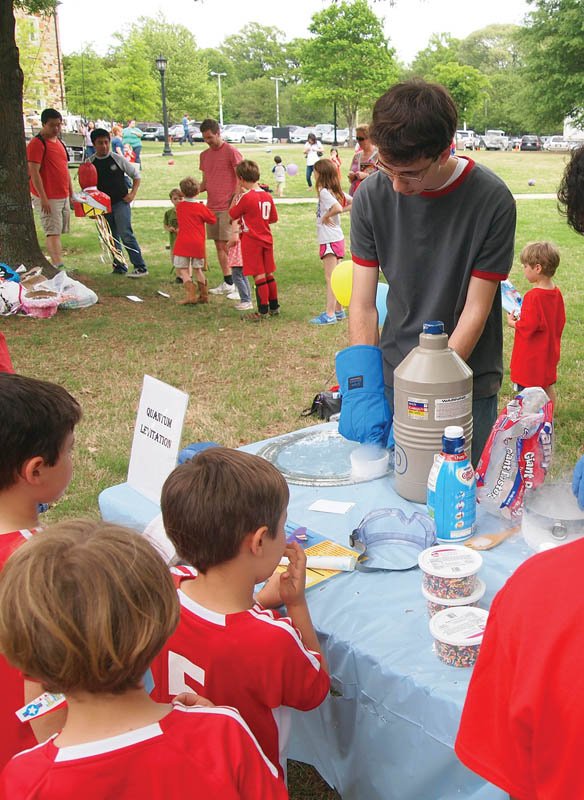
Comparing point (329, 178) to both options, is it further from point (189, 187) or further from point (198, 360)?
point (198, 360)

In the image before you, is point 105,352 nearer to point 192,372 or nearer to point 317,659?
point 192,372

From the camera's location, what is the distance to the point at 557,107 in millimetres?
28656

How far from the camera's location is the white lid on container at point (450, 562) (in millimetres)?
1568

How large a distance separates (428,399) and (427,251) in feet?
2.16

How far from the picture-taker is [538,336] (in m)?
4.39

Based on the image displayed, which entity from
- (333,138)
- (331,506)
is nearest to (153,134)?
(333,138)

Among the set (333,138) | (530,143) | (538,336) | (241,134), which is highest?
(241,134)

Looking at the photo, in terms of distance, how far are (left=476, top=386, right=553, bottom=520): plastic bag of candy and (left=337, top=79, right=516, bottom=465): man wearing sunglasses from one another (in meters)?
0.44

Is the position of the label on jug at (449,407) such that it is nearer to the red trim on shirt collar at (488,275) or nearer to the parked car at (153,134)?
the red trim on shirt collar at (488,275)

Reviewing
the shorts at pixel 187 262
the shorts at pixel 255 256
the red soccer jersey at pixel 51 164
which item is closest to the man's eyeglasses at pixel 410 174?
the shorts at pixel 255 256

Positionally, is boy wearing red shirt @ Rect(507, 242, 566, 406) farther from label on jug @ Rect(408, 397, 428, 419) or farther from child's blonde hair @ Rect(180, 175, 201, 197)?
child's blonde hair @ Rect(180, 175, 201, 197)

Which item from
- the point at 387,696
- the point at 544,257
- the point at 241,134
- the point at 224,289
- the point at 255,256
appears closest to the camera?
the point at 387,696

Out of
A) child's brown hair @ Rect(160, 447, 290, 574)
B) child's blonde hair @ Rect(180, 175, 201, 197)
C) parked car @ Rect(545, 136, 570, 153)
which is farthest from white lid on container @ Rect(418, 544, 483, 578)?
parked car @ Rect(545, 136, 570, 153)

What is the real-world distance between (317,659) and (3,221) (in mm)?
7969
